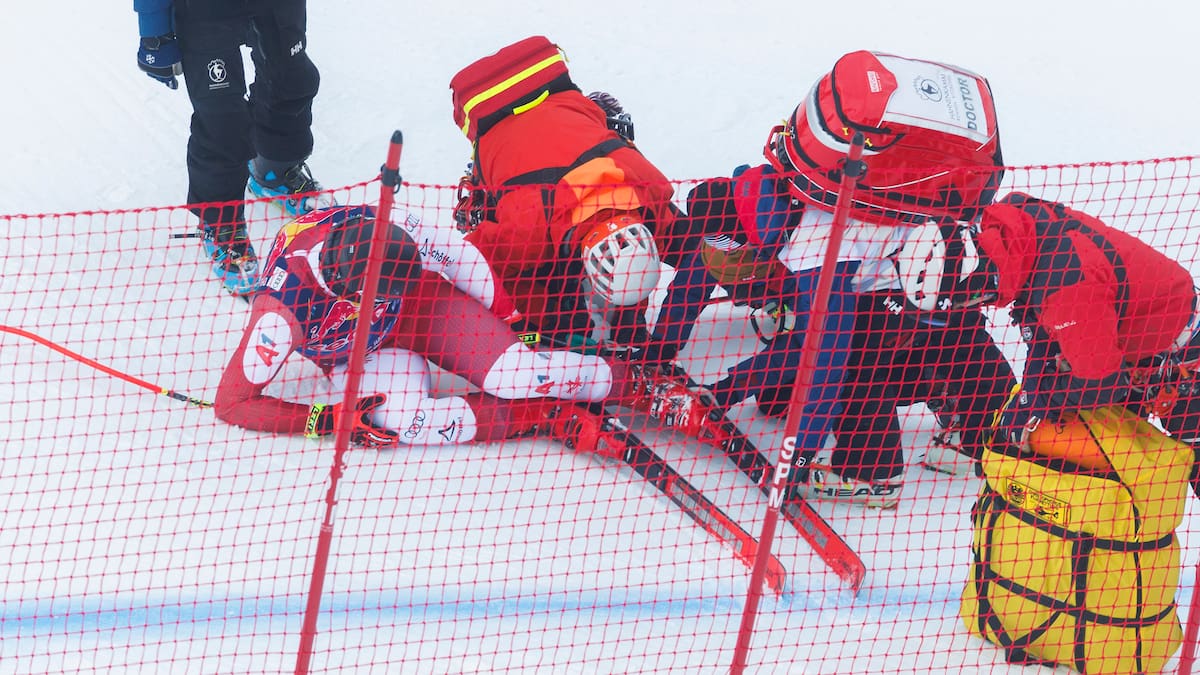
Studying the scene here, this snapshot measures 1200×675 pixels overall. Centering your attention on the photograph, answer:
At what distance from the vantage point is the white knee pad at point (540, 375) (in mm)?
4117

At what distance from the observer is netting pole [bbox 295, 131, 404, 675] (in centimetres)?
270

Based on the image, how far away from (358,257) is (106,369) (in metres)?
1.11

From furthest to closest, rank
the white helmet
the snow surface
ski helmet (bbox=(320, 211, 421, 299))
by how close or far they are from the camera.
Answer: the white helmet < ski helmet (bbox=(320, 211, 421, 299)) < the snow surface

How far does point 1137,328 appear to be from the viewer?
346 cm

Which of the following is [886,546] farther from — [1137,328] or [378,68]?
[378,68]

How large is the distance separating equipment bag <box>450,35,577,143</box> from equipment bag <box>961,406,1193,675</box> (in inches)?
77.0

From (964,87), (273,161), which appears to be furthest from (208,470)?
(964,87)

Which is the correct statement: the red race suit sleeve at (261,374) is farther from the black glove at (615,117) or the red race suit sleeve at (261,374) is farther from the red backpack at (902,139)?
the red backpack at (902,139)

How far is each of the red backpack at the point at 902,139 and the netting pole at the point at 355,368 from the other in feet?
4.73

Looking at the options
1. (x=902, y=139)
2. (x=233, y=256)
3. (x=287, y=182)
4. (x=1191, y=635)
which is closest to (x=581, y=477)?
(x=902, y=139)

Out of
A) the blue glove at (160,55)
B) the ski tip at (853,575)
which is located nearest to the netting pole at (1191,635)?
the ski tip at (853,575)

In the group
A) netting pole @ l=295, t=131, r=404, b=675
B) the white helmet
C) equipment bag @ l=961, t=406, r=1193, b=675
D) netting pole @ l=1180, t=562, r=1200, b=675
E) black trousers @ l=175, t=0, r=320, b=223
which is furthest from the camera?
black trousers @ l=175, t=0, r=320, b=223

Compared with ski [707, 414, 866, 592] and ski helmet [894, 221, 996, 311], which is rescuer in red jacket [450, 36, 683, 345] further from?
ski helmet [894, 221, 996, 311]

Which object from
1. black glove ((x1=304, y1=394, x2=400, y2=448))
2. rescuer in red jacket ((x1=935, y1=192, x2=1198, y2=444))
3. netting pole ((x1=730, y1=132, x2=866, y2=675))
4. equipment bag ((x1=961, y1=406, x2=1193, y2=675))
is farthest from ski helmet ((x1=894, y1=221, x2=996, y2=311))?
black glove ((x1=304, y1=394, x2=400, y2=448))
